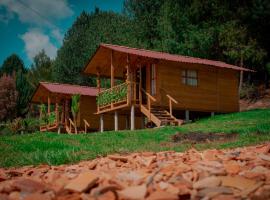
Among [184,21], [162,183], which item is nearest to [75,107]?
[184,21]

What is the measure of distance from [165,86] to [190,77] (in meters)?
2.07

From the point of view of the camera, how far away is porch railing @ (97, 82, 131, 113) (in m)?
21.5

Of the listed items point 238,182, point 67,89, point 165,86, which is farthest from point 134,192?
point 67,89

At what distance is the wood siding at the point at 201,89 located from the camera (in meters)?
22.1

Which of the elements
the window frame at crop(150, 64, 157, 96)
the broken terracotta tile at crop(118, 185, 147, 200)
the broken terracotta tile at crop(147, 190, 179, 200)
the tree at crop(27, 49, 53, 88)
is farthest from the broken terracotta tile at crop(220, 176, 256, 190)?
the tree at crop(27, 49, 53, 88)

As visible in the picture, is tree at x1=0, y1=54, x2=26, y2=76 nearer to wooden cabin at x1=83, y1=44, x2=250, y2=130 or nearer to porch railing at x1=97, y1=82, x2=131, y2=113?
wooden cabin at x1=83, y1=44, x2=250, y2=130

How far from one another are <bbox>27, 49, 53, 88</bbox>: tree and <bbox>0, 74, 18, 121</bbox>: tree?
9.92m

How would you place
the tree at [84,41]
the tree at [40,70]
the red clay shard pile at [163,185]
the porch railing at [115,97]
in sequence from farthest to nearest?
the tree at [40,70] → the tree at [84,41] → the porch railing at [115,97] → the red clay shard pile at [163,185]

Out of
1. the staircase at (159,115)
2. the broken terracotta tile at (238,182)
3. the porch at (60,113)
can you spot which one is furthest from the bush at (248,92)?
the broken terracotta tile at (238,182)

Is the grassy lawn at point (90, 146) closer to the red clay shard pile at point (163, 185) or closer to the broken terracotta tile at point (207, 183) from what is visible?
the red clay shard pile at point (163, 185)

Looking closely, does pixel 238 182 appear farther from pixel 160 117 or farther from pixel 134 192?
pixel 160 117

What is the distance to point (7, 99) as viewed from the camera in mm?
48062

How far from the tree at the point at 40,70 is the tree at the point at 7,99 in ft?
32.5

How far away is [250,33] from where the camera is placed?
1384 inches
